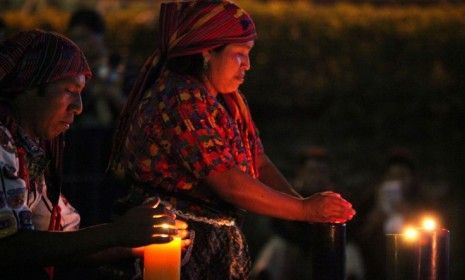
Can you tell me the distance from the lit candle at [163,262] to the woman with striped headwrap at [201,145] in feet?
2.72

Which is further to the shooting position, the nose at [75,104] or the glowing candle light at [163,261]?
the nose at [75,104]

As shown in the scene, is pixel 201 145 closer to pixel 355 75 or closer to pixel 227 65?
pixel 227 65

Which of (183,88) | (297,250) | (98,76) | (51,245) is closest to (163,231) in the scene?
(51,245)

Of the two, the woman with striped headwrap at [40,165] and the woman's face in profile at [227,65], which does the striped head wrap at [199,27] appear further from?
the woman with striped headwrap at [40,165]

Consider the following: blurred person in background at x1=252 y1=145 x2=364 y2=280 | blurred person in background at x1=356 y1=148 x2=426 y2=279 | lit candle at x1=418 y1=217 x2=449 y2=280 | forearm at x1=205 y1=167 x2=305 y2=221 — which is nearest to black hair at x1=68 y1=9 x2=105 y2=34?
blurred person in background at x1=252 y1=145 x2=364 y2=280

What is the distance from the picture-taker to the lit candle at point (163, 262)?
3.72m

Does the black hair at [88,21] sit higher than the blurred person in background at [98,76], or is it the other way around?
the black hair at [88,21]

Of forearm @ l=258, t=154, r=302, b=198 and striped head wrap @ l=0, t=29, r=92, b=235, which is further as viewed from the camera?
forearm @ l=258, t=154, r=302, b=198

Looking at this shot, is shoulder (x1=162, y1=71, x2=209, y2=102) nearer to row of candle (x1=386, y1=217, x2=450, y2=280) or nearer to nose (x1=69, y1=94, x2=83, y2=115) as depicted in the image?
nose (x1=69, y1=94, x2=83, y2=115)

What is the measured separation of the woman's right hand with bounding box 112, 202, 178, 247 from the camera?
3.71 metres

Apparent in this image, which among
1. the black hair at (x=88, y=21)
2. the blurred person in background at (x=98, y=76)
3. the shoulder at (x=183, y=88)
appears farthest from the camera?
the black hair at (x=88, y=21)

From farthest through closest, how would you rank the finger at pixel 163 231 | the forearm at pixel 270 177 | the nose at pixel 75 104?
the forearm at pixel 270 177, the nose at pixel 75 104, the finger at pixel 163 231

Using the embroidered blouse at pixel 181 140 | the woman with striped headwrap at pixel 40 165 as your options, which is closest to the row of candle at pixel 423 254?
the embroidered blouse at pixel 181 140

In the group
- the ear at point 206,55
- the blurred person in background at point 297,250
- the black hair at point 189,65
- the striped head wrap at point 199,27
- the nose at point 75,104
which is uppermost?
the striped head wrap at point 199,27
